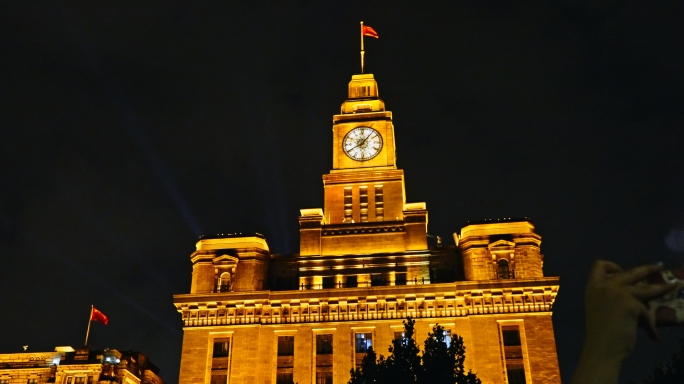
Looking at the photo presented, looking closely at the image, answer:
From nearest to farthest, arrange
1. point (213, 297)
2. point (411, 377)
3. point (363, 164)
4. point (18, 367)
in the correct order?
point (411, 377) < point (213, 297) < point (18, 367) < point (363, 164)

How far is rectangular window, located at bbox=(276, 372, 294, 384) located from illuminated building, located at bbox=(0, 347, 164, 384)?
17.3 metres

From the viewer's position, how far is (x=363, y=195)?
80.7 meters

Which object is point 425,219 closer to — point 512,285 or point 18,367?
point 512,285

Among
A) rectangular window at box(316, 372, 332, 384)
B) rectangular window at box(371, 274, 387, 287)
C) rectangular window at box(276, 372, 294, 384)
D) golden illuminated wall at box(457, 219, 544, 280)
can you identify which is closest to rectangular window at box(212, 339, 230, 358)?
rectangular window at box(276, 372, 294, 384)

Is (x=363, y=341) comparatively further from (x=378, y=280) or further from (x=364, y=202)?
(x=364, y=202)

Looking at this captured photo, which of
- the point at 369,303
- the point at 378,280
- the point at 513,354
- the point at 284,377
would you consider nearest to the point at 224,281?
the point at 284,377

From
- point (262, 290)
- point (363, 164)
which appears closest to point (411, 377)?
point (262, 290)

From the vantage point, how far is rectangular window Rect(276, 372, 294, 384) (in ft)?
213

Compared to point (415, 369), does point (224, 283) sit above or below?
above

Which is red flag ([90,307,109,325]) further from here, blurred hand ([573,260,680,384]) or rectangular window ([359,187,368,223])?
blurred hand ([573,260,680,384])

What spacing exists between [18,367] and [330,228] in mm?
34863

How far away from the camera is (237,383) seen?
6481 centimetres

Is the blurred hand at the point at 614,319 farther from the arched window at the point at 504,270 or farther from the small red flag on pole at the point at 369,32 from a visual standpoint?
the small red flag on pole at the point at 369,32

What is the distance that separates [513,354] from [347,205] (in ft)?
83.1
